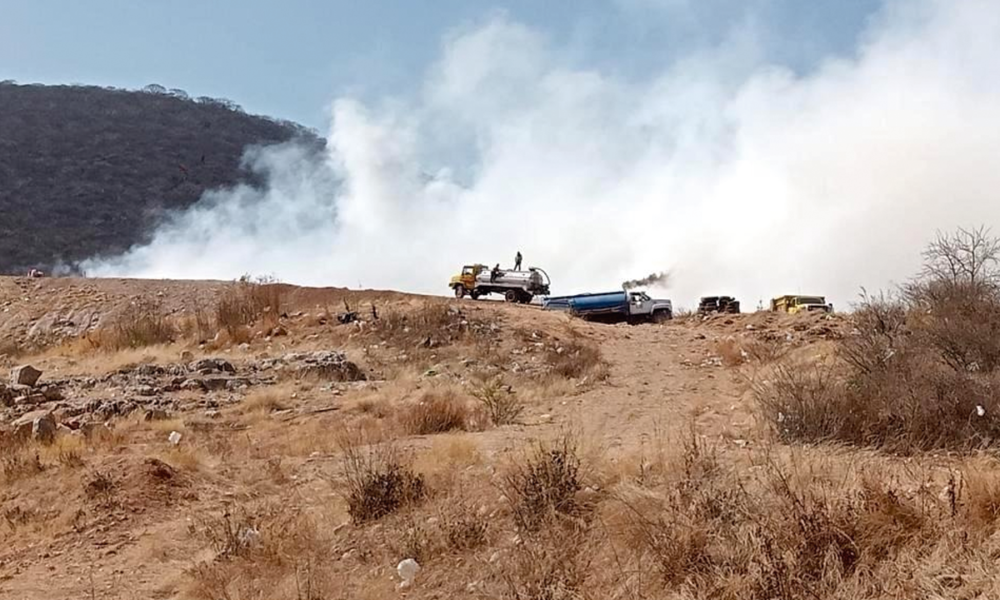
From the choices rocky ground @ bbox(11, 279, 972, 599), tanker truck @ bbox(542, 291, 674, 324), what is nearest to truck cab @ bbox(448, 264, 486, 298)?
tanker truck @ bbox(542, 291, 674, 324)

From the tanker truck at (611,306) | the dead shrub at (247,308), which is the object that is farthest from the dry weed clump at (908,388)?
the tanker truck at (611,306)

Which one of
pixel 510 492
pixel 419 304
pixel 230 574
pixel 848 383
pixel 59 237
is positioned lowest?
pixel 230 574

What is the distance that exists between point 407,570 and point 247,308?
20.6 m

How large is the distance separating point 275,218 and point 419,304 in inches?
2176

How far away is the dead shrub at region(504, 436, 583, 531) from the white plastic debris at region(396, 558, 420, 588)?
0.84 meters

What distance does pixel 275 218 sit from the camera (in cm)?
7612

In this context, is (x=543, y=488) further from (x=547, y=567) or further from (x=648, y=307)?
(x=648, y=307)

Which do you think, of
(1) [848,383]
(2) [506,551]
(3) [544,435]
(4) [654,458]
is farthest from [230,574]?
(1) [848,383]

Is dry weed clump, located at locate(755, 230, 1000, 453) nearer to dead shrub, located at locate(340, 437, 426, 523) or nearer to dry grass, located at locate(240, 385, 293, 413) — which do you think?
dead shrub, located at locate(340, 437, 426, 523)

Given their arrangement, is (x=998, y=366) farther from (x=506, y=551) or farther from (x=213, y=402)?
(x=213, y=402)

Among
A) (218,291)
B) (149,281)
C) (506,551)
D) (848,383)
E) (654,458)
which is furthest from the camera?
(149,281)

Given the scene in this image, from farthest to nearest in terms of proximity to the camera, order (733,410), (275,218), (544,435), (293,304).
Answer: (275,218) → (293,304) → (733,410) → (544,435)

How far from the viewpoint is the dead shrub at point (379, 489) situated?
712cm

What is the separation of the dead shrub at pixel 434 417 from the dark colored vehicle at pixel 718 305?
2220cm
